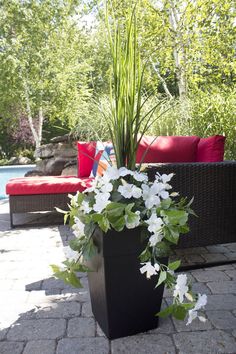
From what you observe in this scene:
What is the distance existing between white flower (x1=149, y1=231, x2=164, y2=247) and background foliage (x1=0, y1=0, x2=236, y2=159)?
0.60 m

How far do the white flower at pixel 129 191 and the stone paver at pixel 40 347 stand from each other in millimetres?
716

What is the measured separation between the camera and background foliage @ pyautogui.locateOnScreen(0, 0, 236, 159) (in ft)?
15.3

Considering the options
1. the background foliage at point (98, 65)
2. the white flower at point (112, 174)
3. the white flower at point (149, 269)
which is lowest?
the white flower at point (149, 269)

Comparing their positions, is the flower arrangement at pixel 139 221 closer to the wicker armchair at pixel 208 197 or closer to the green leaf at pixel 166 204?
the green leaf at pixel 166 204

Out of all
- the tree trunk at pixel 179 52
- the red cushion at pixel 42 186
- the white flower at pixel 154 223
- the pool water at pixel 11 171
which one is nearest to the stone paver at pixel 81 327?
the white flower at pixel 154 223

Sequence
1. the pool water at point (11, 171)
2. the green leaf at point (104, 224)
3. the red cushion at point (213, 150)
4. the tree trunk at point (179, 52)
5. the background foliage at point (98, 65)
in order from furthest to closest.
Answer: the pool water at point (11, 171), the tree trunk at point (179, 52), the background foliage at point (98, 65), the red cushion at point (213, 150), the green leaf at point (104, 224)

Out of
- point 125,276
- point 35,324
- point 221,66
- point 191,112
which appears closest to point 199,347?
point 125,276

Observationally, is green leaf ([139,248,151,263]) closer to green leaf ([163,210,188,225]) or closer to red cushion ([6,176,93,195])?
green leaf ([163,210,188,225])

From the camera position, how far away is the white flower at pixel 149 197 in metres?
1.51

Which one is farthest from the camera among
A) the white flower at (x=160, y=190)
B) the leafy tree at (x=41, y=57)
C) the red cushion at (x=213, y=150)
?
the leafy tree at (x=41, y=57)

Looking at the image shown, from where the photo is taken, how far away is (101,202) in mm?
1479

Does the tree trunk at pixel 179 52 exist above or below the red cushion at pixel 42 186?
above

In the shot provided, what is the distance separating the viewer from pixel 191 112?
4.55 metres

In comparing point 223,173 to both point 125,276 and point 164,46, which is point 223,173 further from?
point 164,46
